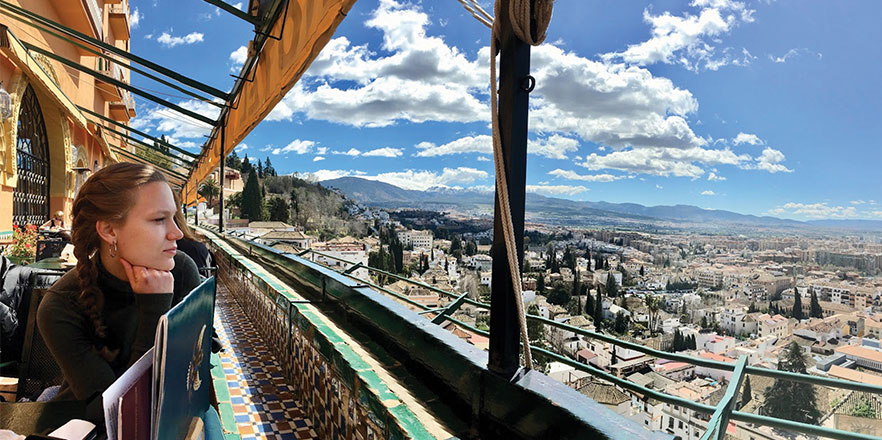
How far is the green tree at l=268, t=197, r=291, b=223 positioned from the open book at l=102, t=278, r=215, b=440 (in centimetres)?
1865

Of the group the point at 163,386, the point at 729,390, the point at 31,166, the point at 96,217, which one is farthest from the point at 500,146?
the point at 31,166

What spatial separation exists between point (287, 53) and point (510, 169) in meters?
2.07

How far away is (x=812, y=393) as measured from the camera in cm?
139

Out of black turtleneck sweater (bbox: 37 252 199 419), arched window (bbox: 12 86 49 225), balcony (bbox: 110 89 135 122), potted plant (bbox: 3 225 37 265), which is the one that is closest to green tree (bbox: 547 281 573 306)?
black turtleneck sweater (bbox: 37 252 199 419)

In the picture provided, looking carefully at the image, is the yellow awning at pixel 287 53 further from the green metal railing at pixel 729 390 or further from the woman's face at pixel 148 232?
the green metal railing at pixel 729 390

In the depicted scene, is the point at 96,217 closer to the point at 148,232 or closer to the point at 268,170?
the point at 148,232

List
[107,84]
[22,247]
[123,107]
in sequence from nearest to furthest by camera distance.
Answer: [22,247]
[107,84]
[123,107]

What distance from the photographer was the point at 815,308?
108 inches

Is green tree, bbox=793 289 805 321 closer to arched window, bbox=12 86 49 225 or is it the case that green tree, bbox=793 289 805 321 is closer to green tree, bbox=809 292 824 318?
green tree, bbox=809 292 824 318

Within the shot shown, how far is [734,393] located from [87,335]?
1.32m

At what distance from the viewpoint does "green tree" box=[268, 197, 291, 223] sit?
19.5m

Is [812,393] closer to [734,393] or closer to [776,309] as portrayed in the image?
[734,393]

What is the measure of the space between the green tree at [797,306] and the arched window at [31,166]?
8934 mm

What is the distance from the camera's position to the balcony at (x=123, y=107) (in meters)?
13.6
